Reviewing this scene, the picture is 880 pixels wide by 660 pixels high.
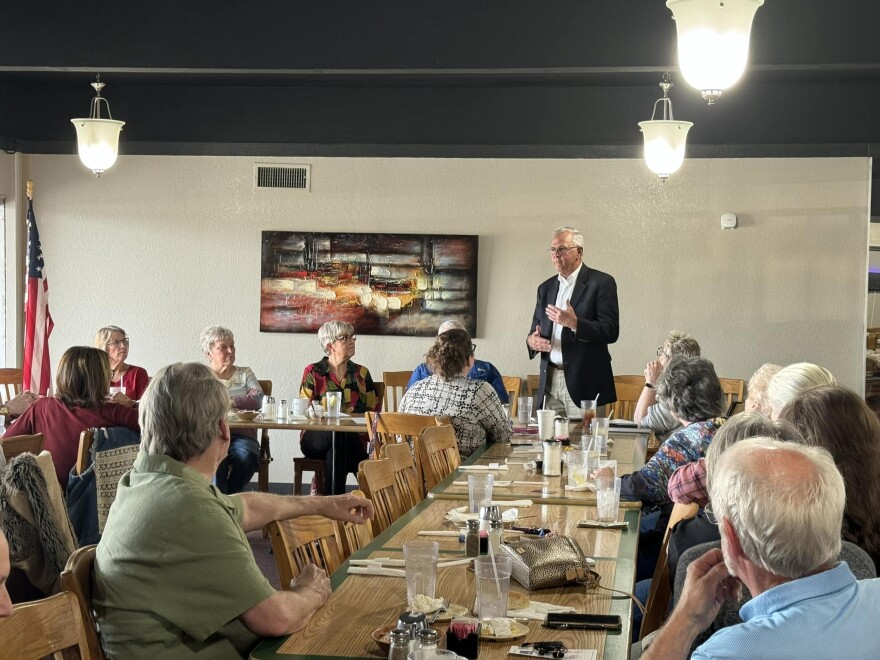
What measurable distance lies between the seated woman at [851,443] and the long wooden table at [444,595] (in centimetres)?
55

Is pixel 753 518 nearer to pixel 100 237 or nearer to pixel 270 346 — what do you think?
pixel 270 346

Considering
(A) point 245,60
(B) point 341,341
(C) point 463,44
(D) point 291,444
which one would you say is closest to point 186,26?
(A) point 245,60

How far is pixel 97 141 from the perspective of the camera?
271 inches

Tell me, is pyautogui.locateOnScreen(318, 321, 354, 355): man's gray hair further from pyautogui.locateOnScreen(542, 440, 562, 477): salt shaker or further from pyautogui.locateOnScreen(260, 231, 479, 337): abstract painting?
pyautogui.locateOnScreen(542, 440, 562, 477): salt shaker

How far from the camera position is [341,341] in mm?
7137

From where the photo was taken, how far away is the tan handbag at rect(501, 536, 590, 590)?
2.53 metres

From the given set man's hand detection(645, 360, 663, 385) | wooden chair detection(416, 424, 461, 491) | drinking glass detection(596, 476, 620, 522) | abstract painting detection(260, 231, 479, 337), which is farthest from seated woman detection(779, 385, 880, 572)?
abstract painting detection(260, 231, 479, 337)

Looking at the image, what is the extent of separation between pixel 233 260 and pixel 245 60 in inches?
114

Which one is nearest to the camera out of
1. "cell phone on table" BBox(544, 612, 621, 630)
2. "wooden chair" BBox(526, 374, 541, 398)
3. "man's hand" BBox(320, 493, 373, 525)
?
"cell phone on table" BBox(544, 612, 621, 630)

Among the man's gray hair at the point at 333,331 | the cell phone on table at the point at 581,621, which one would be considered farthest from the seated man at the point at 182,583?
the man's gray hair at the point at 333,331

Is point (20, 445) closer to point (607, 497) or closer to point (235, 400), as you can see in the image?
point (607, 497)

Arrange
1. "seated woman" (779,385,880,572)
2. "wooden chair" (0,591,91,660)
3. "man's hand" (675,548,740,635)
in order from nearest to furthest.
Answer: "wooden chair" (0,591,91,660)
"man's hand" (675,548,740,635)
"seated woman" (779,385,880,572)

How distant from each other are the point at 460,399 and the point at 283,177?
3.52 meters

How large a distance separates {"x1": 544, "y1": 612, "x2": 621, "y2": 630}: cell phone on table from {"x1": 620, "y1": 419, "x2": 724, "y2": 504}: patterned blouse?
1.39 m
